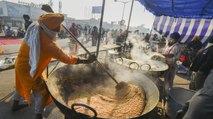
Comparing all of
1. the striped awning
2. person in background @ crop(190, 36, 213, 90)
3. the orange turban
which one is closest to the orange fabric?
the orange turban

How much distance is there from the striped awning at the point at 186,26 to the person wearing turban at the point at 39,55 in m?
6.06

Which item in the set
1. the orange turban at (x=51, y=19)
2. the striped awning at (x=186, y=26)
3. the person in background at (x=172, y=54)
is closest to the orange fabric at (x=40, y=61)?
the orange turban at (x=51, y=19)

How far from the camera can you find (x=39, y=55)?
2.65 meters

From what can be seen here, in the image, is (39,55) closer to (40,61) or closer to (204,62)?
(40,61)

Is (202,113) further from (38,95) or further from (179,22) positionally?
(179,22)

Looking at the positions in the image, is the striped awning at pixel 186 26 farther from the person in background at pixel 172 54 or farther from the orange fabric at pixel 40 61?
the orange fabric at pixel 40 61

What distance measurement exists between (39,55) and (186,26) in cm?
725

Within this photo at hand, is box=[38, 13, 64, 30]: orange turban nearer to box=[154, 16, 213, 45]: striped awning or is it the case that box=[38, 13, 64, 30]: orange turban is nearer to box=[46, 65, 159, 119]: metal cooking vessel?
box=[46, 65, 159, 119]: metal cooking vessel

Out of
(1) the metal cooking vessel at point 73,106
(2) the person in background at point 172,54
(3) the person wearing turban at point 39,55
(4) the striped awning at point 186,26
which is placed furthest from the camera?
(4) the striped awning at point 186,26

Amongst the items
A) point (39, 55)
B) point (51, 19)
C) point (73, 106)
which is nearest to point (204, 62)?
point (73, 106)

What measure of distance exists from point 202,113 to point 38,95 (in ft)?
8.54

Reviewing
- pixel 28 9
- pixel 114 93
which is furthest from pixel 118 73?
pixel 28 9

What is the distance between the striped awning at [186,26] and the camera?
6.84 meters

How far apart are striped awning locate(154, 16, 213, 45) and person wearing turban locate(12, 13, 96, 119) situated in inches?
239
